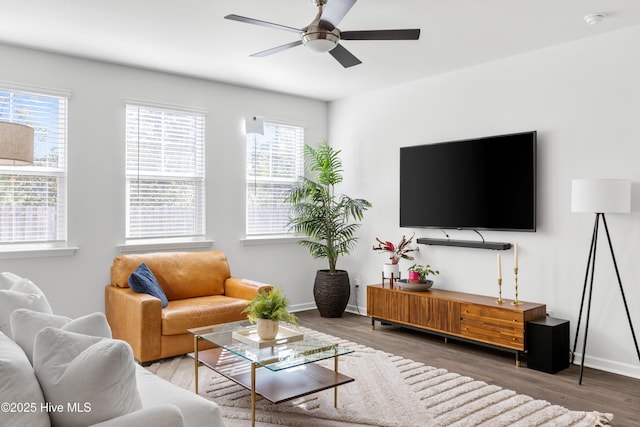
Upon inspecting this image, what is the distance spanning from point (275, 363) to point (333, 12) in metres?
2.02

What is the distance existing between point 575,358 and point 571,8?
274 cm

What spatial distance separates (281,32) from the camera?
154 inches

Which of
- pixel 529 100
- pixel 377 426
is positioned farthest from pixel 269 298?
pixel 529 100

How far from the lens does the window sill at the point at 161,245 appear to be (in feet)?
15.6

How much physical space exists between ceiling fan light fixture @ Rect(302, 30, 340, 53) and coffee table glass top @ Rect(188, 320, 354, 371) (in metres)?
1.88

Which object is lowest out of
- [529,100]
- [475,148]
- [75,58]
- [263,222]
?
[263,222]

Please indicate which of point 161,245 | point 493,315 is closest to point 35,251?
point 161,245

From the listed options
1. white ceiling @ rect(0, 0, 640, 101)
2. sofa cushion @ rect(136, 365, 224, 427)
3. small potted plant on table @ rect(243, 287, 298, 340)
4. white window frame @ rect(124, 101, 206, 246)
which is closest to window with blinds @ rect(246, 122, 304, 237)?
white window frame @ rect(124, 101, 206, 246)

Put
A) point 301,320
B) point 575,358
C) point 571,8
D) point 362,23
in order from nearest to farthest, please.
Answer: point 571,8, point 362,23, point 575,358, point 301,320

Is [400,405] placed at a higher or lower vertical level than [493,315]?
lower

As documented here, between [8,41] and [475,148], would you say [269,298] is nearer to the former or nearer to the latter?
[475,148]

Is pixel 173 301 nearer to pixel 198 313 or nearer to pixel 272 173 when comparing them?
pixel 198 313

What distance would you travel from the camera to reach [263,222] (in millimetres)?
5852

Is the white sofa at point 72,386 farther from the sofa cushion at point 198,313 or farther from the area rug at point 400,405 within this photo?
the sofa cushion at point 198,313
